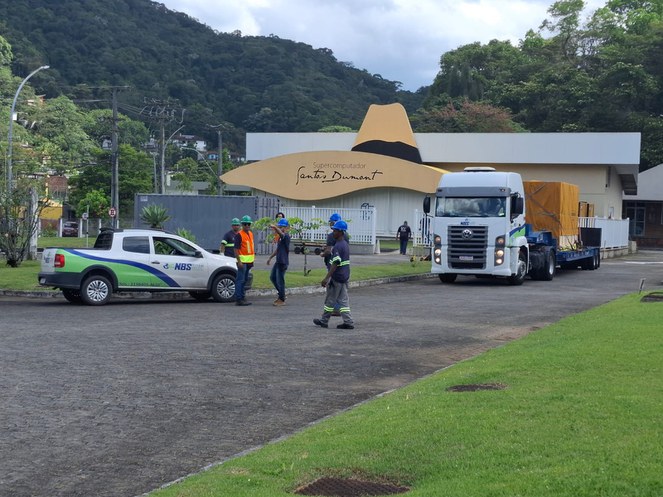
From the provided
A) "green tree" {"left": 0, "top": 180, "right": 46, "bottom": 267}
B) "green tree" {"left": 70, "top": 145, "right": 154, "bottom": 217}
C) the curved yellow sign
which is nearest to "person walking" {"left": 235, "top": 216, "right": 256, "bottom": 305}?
"green tree" {"left": 0, "top": 180, "right": 46, "bottom": 267}

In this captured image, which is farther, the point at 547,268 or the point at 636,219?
the point at 636,219

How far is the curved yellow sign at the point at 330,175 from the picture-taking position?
55031mm

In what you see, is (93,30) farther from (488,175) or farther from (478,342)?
(478,342)

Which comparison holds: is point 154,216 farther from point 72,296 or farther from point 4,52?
point 4,52

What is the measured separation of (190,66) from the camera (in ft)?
446

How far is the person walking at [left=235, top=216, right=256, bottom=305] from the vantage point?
21328 millimetres

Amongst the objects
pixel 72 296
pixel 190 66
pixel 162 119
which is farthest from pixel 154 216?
pixel 190 66

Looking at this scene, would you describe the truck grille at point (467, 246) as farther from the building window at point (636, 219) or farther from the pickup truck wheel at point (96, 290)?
the building window at point (636, 219)

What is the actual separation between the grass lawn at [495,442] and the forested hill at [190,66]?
105 metres

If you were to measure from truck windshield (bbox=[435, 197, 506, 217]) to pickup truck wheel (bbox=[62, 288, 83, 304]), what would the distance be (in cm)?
1203

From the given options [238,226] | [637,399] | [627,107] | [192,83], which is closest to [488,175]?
[238,226]

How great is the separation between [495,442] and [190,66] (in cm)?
13297

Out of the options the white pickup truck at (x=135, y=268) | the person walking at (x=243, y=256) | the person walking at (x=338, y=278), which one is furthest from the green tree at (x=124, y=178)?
the person walking at (x=338, y=278)

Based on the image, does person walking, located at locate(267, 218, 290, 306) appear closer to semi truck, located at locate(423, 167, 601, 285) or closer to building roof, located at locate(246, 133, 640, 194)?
semi truck, located at locate(423, 167, 601, 285)
